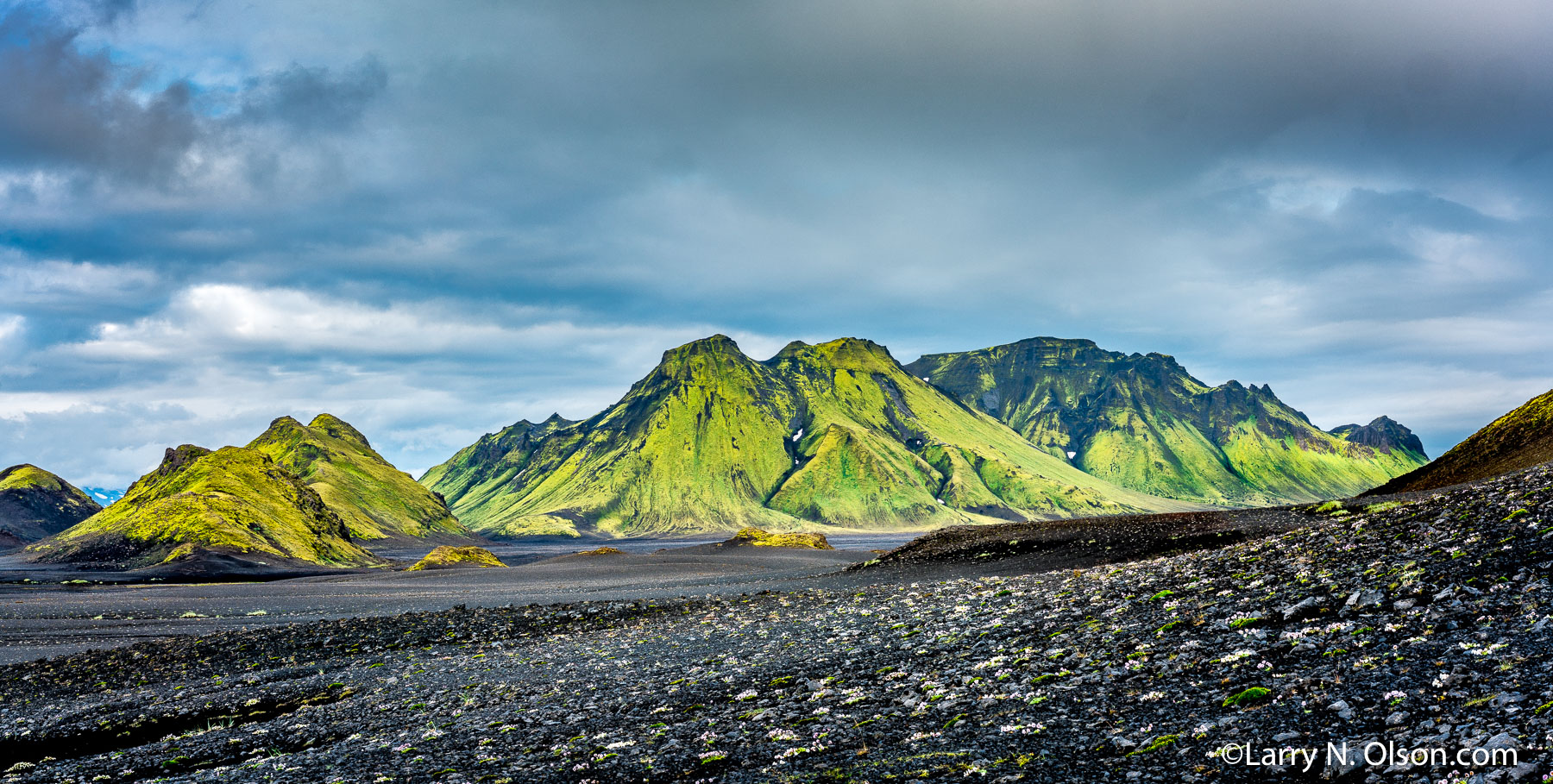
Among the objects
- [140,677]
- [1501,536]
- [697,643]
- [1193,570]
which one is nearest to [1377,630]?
[1501,536]

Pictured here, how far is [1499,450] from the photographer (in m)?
50.4

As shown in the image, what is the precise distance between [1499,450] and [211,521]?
140596 mm

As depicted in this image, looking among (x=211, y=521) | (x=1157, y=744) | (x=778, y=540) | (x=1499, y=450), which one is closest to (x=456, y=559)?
(x=211, y=521)

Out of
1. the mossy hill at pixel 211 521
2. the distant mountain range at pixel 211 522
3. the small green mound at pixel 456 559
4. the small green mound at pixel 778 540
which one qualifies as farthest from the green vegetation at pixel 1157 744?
the mossy hill at pixel 211 521

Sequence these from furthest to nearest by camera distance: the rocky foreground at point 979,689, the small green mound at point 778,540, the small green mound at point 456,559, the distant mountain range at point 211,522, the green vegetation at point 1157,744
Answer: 1. the small green mound at point 778,540
2. the distant mountain range at point 211,522
3. the small green mound at point 456,559
4. the green vegetation at point 1157,744
5. the rocky foreground at point 979,689

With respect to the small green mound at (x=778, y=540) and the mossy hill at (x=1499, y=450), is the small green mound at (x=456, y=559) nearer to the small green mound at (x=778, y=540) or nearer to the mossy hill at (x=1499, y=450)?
the small green mound at (x=778, y=540)

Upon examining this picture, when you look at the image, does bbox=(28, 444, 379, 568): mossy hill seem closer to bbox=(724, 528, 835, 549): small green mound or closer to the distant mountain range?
the distant mountain range

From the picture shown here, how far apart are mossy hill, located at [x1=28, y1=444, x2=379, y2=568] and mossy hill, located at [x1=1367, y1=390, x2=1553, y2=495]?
12768cm

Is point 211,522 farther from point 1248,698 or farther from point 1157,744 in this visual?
point 1248,698

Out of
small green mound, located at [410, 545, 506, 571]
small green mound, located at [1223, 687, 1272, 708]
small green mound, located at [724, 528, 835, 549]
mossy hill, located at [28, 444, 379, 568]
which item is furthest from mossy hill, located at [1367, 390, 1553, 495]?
mossy hill, located at [28, 444, 379, 568]

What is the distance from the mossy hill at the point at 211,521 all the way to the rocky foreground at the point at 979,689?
87738 mm

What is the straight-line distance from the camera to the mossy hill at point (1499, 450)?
4672 cm

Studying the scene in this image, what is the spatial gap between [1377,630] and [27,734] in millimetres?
34485

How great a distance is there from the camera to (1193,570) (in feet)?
88.2
